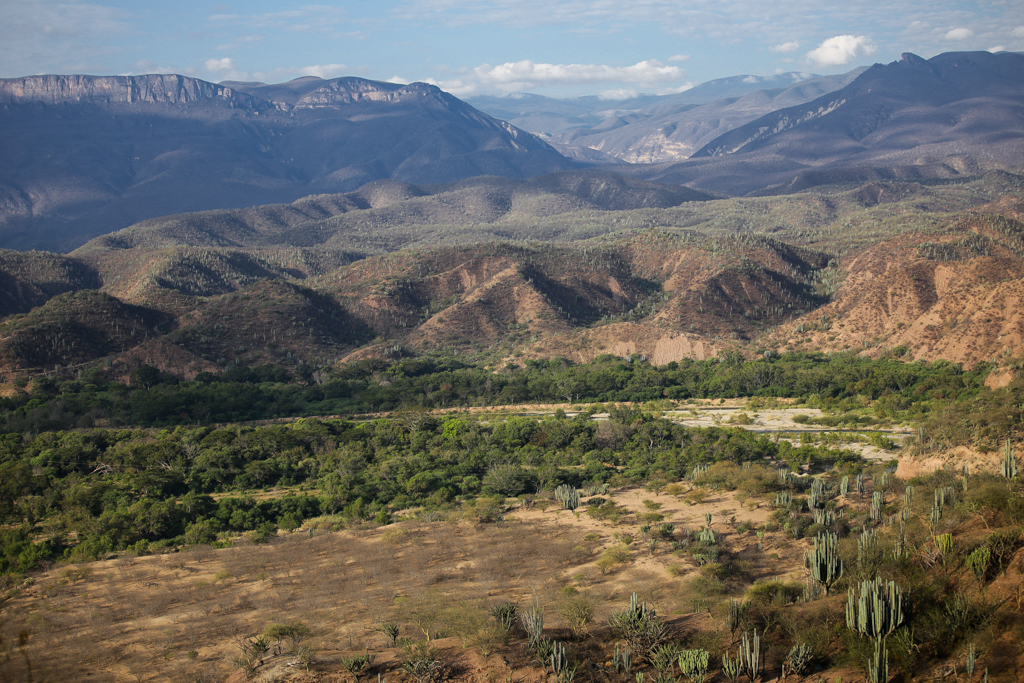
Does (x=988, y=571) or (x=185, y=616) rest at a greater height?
(x=988, y=571)

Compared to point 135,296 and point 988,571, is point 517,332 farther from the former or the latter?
point 988,571

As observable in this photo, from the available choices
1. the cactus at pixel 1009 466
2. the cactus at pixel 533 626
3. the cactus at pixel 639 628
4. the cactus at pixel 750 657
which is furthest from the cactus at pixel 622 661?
the cactus at pixel 1009 466

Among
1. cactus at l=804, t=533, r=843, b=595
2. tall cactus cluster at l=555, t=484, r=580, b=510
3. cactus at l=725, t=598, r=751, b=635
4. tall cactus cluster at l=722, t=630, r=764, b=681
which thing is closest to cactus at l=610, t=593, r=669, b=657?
cactus at l=725, t=598, r=751, b=635

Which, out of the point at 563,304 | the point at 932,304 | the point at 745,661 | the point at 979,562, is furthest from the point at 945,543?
the point at 563,304

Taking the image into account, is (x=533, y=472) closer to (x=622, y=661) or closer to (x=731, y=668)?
(x=622, y=661)

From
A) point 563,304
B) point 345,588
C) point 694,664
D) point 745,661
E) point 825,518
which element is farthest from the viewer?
point 563,304

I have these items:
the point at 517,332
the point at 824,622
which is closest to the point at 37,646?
the point at 824,622
